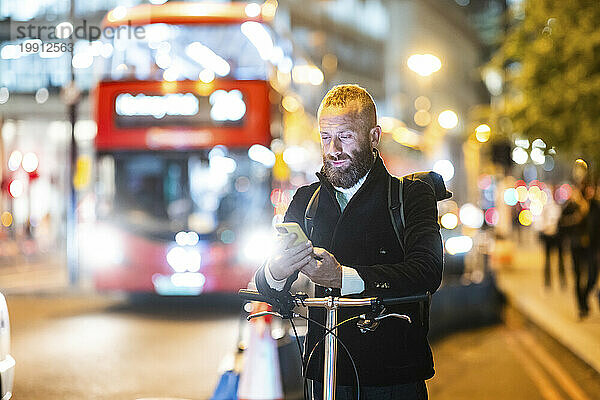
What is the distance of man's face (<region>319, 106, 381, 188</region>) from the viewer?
3.09 metres

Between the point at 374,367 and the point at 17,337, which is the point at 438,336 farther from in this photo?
the point at 374,367

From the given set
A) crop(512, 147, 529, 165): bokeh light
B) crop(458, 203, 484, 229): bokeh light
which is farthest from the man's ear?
crop(458, 203, 484, 229): bokeh light

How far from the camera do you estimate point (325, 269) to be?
9.37 feet

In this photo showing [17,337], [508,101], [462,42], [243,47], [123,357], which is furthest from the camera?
[462,42]

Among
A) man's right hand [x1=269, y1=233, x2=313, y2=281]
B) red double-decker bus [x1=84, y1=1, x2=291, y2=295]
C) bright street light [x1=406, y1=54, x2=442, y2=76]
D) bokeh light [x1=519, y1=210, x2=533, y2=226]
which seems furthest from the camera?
bokeh light [x1=519, y1=210, x2=533, y2=226]

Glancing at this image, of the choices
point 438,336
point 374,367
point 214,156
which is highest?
point 214,156

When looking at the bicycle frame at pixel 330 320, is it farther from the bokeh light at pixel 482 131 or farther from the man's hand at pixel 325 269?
the bokeh light at pixel 482 131

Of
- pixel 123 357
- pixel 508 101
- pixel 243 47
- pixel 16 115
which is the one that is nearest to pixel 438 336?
pixel 123 357

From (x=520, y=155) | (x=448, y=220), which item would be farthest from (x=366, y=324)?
(x=448, y=220)

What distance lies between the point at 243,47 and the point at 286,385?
315 inches

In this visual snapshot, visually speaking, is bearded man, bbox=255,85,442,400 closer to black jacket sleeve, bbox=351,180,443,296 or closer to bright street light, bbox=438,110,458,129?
black jacket sleeve, bbox=351,180,443,296

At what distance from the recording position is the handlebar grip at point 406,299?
3.00 meters

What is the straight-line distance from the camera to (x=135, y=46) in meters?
13.8

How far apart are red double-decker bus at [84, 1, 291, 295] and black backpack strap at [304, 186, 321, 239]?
9.88m
